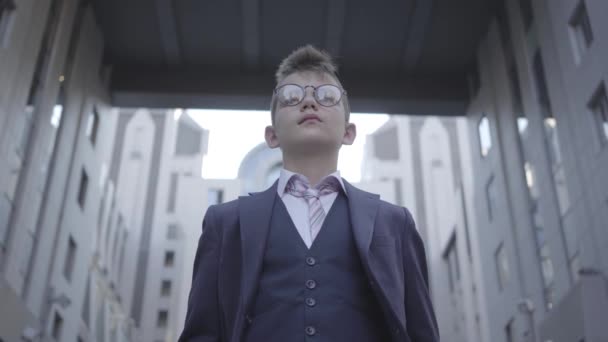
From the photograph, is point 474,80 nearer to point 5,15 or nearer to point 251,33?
point 251,33

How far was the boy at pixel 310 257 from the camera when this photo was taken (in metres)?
3.00

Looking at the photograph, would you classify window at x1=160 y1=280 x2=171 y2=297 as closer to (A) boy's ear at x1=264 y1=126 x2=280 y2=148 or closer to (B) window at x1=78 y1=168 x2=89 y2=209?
(B) window at x1=78 y1=168 x2=89 y2=209

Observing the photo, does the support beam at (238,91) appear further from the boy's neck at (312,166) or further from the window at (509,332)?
the boy's neck at (312,166)

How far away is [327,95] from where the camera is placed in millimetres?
3586

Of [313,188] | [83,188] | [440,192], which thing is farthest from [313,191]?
[440,192]

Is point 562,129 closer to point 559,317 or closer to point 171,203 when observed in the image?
point 559,317

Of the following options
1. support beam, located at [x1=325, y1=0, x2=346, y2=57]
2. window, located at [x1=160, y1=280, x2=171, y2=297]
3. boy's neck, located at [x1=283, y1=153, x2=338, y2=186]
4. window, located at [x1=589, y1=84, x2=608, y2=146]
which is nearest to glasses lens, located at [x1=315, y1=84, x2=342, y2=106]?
boy's neck, located at [x1=283, y1=153, x2=338, y2=186]

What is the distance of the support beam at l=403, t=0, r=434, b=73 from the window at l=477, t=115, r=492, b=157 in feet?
9.82

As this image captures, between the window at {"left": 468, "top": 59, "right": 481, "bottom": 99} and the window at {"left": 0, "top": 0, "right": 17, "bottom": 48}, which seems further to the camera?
the window at {"left": 468, "top": 59, "right": 481, "bottom": 99}

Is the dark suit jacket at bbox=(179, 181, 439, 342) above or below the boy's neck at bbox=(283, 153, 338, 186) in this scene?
below

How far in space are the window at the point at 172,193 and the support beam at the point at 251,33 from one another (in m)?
40.4

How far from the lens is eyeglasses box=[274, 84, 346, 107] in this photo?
357 centimetres

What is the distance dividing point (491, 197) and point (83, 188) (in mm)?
13197

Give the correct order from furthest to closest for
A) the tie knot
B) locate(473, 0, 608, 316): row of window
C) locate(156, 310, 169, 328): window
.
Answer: locate(156, 310, 169, 328): window → locate(473, 0, 608, 316): row of window → the tie knot
